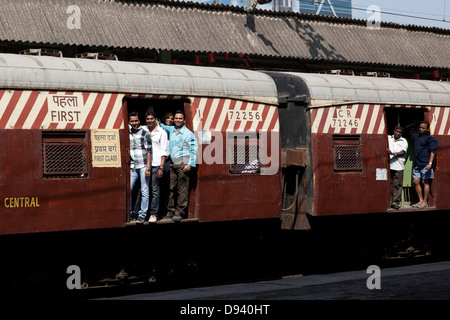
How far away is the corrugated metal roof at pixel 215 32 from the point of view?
65.3 ft

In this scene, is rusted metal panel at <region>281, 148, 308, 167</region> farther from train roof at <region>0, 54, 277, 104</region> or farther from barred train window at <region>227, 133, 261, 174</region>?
train roof at <region>0, 54, 277, 104</region>

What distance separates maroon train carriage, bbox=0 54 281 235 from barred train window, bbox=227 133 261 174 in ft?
0.06

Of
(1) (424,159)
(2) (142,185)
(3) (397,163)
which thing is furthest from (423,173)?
(2) (142,185)

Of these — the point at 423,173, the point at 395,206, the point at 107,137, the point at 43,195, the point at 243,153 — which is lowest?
the point at 395,206

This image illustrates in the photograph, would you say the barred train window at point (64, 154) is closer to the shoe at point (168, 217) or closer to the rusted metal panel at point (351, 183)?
the shoe at point (168, 217)

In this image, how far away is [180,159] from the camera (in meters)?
12.4

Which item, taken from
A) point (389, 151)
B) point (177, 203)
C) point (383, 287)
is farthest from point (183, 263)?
point (389, 151)

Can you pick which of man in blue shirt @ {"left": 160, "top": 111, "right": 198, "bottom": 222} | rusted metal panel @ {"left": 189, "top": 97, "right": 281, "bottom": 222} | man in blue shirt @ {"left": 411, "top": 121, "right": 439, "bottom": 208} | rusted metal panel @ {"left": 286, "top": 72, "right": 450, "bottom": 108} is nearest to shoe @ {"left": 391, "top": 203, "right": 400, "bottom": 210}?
man in blue shirt @ {"left": 411, "top": 121, "right": 439, "bottom": 208}

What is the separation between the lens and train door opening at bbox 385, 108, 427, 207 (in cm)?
1609

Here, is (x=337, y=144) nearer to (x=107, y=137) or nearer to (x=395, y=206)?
(x=395, y=206)

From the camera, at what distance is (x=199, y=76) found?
1278 cm

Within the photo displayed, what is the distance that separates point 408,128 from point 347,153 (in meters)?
2.62

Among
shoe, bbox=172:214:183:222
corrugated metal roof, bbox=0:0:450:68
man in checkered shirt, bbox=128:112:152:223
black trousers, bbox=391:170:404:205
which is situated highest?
corrugated metal roof, bbox=0:0:450:68
